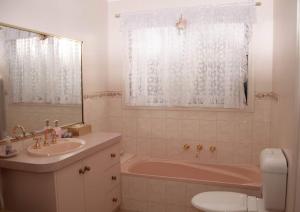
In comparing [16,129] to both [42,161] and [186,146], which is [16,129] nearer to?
[42,161]

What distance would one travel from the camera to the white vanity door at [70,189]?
1.84m

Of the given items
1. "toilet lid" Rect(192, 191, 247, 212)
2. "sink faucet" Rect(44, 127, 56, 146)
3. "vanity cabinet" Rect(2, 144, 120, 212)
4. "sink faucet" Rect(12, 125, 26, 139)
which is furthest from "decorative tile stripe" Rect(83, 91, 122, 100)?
"toilet lid" Rect(192, 191, 247, 212)

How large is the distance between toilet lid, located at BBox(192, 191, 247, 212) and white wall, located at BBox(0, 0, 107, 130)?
5.28 feet

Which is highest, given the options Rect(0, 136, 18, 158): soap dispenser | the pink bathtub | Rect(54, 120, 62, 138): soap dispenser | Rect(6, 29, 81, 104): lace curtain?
Rect(6, 29, 81, 104): lace curtain

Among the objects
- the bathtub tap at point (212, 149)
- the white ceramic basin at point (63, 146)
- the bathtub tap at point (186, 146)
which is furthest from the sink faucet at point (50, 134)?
the bathtub tap at point (212, 149)

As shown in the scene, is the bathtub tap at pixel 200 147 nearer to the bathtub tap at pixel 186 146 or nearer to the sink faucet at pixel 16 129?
the bathtub tap at pixel 186 146

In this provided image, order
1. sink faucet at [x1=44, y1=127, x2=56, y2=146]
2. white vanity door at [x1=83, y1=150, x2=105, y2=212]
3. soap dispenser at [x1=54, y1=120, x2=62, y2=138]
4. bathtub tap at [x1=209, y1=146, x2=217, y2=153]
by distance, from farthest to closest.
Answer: bathtub tap at [x1=209, y1=146, x2=217, y2=153] < soap dispenser at [x1=54, y1=120, x2=62, y2=138] < sink faucet at [x1=44, y1=127, x2=56, y2=146] < white vanity door at [x1=83, y1=150, x2=105, y2=212]

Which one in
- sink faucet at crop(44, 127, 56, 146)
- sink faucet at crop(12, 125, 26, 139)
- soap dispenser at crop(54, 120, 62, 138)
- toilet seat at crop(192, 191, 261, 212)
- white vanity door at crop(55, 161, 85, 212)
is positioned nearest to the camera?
white vanity door at crop(55, 161, 85, 212)

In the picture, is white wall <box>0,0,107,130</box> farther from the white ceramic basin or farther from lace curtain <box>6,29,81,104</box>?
the white ceramic basin

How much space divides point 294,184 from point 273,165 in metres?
0.21

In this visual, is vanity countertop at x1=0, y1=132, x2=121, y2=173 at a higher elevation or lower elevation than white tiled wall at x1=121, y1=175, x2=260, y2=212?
higher

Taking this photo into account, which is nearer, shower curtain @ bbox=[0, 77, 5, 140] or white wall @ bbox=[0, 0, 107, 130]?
shower curtain @ bbox=[0, 77, 5, 140]

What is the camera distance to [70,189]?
6.43 feet

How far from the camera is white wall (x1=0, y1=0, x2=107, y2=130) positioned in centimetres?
215
